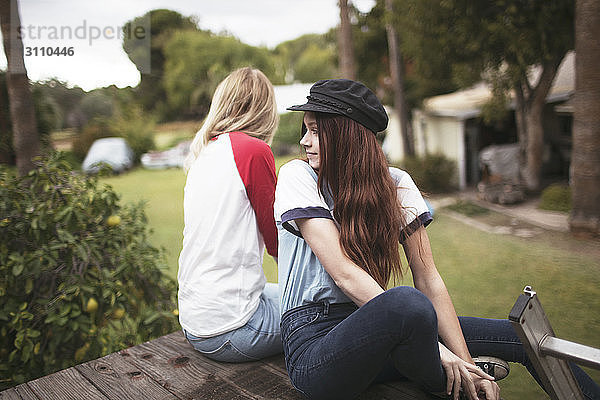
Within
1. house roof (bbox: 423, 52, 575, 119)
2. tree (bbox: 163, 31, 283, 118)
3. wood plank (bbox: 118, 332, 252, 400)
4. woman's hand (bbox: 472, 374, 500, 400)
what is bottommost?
wood plank (bbox: 118, 332, 252, 400)

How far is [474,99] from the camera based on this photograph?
11.9m

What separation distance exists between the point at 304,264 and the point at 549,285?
3850mm

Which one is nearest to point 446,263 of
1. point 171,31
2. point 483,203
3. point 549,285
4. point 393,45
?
point 549,285

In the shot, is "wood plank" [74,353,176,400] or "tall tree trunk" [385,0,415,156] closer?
"wood plank" [74,353,176,400]

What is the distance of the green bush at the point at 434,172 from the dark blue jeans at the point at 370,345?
9.19 meters

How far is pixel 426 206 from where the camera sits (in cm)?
177

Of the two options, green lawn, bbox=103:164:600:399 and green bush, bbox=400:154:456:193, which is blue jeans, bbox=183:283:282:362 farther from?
green bush, bbox=400:154:456:193

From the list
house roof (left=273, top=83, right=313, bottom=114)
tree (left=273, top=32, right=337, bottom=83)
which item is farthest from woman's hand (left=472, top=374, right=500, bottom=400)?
tree (left=273, top=32, right=337, bottom=83)

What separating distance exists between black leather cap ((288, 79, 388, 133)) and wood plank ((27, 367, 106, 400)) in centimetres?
122

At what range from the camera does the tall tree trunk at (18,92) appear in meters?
3.22

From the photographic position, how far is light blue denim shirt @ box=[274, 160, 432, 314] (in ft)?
5.34

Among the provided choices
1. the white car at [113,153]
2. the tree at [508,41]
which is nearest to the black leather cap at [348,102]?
the tree at [508,41]

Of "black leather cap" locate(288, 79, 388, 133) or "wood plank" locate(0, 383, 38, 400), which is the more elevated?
"black leather cap" locate(288, 79, 388, 133)

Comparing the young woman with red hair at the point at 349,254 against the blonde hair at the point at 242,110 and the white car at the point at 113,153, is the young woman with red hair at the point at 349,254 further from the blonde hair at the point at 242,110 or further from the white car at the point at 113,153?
the white car at the point at 113,153
